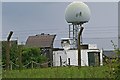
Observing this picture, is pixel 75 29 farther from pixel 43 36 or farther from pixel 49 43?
pixel 43 36

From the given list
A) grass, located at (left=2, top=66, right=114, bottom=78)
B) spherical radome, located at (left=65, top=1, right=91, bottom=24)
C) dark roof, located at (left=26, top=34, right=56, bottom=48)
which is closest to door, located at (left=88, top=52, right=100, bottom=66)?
grass, located at (left=2, top=66, right=114, bottom=78)

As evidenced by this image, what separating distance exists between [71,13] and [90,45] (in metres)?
3.29

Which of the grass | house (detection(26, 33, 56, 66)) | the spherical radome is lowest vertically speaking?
the grass

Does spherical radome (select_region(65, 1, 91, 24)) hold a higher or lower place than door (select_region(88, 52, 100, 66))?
higher

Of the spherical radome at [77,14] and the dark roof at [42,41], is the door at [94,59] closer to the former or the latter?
the spherical radome at [77,14]

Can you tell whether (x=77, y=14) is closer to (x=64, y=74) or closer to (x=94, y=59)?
(x=94, y=59)

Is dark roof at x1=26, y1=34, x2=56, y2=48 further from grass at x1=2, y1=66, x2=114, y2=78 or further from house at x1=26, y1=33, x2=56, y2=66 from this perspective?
grass at x1=2, y1=66, x2=114, y2=78

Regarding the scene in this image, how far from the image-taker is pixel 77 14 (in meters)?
27.0

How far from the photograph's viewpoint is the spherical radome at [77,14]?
2683cm

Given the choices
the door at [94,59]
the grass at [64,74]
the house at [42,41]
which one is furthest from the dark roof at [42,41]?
the grass at [64,74]

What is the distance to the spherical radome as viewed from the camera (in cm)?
2683

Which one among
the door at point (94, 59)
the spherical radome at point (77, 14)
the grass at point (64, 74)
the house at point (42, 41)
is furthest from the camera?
the house at point (42, 41)

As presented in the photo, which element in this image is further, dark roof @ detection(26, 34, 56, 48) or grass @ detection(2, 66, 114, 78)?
dark roof @ detection(26, 34, 56, 48)

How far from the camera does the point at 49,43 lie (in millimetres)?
37250
